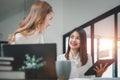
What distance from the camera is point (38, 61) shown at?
0.96 metres

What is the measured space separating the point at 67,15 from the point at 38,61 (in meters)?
3.58

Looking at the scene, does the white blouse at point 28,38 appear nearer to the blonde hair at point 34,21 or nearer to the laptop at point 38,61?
the blonde hair at point 34,21

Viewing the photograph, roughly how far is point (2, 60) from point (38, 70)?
16 centimetres

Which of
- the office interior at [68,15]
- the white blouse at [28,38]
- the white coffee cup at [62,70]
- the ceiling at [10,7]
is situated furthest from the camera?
the ceiling at [10,7]

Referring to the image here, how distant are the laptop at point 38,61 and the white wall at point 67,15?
2860 millimetres

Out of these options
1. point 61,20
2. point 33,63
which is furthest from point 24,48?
point 61,20

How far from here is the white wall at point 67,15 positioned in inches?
157

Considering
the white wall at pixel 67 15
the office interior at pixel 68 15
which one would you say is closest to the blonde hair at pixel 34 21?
the white wall at pixel 67 15

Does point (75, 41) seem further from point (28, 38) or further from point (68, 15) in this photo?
point (68, 15)

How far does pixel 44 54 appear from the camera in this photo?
38.1 inches

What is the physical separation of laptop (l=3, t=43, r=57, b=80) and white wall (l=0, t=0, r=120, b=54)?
286cm

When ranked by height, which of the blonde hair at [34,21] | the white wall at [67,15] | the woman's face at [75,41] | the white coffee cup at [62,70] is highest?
the white wall at [67,15]

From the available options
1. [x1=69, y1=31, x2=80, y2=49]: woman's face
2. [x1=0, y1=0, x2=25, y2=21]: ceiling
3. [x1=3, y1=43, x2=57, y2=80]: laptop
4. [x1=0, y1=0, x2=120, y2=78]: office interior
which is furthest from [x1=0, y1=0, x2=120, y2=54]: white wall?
[x1=3, y1=43, x2=57, y2=80]: laptop

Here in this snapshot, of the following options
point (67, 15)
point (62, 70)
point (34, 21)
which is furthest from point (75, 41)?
point (67, 15)
